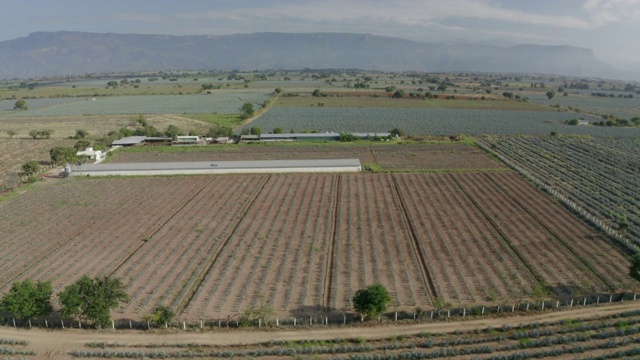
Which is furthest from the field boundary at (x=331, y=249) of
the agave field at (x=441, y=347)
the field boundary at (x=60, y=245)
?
A: the field boundary at (x=60, y=245)

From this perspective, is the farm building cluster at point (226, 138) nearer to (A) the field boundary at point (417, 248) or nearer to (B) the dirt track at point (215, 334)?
(A) the field boundary at point (417, 248)

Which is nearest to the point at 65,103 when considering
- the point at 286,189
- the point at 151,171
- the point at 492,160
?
the point at 151,171

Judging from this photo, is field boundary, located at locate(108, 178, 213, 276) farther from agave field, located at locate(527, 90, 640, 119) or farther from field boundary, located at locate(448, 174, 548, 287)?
agave field, located at locate(527, 90, 640, 119)

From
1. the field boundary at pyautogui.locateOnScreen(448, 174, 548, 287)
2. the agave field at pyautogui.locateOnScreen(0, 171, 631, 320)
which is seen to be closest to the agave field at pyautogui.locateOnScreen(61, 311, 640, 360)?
the agave field at pyautogui.locateOnScreen(0, 171, 631, 320)

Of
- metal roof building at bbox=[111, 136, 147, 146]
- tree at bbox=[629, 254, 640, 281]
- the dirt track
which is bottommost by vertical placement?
the dirt track

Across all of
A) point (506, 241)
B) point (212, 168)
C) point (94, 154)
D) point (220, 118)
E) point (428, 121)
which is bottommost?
point (506, 241)

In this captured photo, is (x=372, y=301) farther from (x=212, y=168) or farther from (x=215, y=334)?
(x=212, y=168)

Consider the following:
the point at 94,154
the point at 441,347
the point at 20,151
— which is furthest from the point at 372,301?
the point at 20,151
